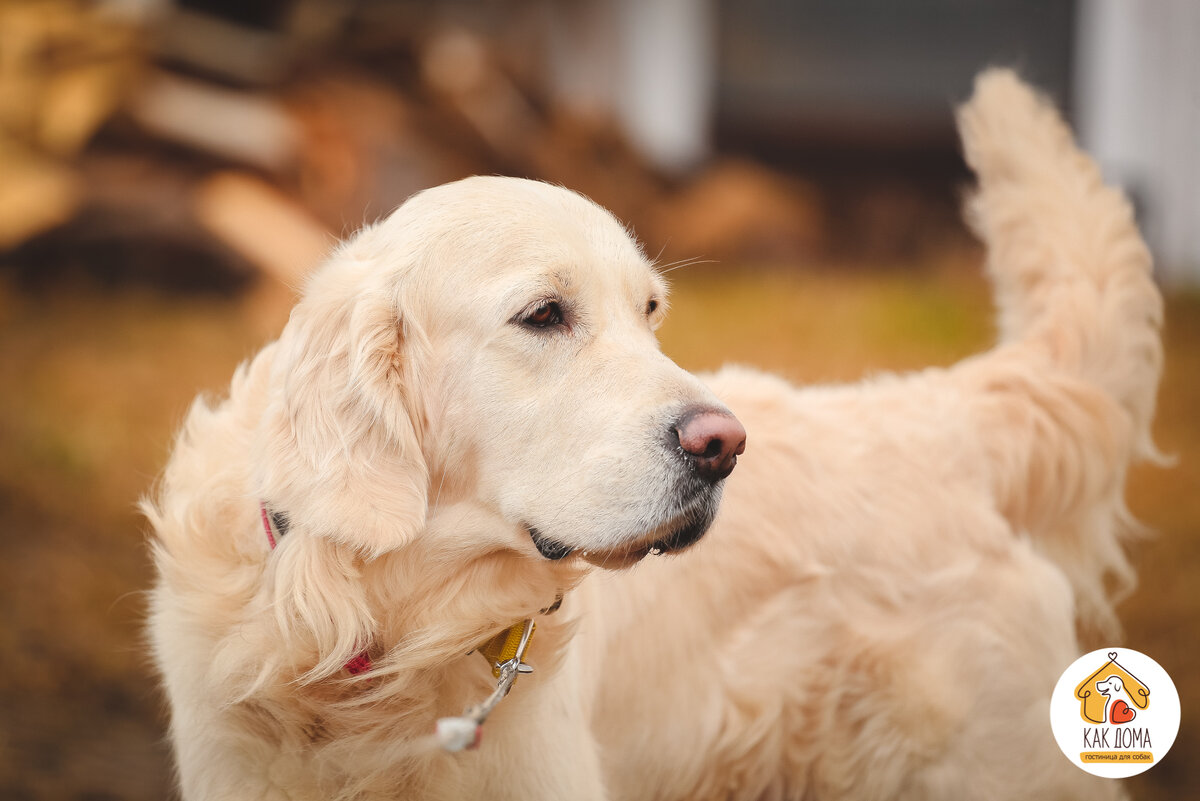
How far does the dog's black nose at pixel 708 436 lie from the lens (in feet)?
5.61

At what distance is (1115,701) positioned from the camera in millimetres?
2404

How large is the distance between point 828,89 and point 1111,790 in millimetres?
7177

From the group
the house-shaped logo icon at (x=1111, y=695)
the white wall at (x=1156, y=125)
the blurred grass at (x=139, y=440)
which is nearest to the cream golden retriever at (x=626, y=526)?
A: the house-shaped logo icon at (x=1111, y=695)

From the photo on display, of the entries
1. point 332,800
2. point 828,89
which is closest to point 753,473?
point 332,800

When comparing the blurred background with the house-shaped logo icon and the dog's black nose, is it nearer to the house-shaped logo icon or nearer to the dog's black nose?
the house-shaped logo icon

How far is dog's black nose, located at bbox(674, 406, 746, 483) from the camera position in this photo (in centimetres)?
171

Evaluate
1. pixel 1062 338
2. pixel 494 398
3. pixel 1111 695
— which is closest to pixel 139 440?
pixel 494 398

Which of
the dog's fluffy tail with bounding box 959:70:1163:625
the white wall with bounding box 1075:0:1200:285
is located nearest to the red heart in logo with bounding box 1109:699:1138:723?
the dog's fluffy tail with bounding box 959:70:1163:625

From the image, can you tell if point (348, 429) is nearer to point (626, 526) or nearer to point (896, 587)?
point (626, 526)

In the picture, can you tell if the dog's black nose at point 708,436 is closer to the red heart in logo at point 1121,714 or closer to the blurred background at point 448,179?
the red heart in logo at point 1121,714

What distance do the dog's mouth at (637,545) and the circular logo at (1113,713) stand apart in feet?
3.94

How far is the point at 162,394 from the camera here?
5160mm

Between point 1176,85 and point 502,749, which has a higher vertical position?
point 1176,85

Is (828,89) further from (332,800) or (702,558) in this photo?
(332,800)
